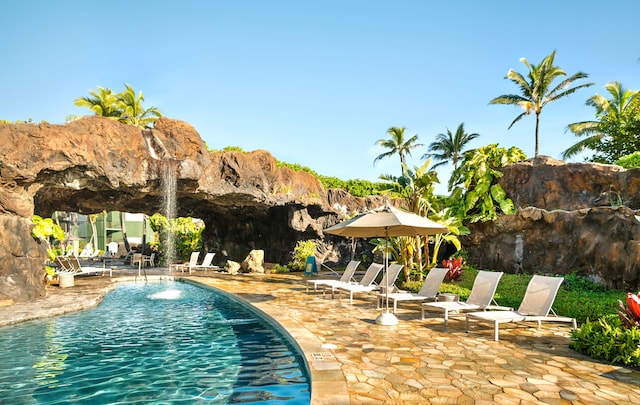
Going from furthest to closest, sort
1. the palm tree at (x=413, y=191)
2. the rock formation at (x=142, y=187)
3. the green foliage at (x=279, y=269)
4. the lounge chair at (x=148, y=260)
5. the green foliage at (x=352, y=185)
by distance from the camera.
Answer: the green foliage at (x=352, y=185), the lounge chair at (x=148, y=260), the green foliage at (x=279, y=269), the palm tree at (x=413, y=191), the rock formation at (x=142, y=187)

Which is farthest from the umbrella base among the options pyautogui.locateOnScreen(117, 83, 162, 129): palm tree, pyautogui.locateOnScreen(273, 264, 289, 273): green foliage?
pyautogui.locateOnScreen(117, 83, 162, 129): palm tree

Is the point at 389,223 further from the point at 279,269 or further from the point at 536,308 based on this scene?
the point at 279,269

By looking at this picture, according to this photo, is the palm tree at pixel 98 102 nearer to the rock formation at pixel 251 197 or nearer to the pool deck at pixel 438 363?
the rock formation at pixel 251 197

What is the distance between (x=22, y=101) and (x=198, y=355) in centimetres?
1437

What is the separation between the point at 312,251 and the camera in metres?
23.5

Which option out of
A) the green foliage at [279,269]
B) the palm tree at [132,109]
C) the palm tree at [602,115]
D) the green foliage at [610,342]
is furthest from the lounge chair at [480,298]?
the palm tree at [132,109]

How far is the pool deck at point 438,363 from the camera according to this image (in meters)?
4.81

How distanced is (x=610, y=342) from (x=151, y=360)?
23.8ft

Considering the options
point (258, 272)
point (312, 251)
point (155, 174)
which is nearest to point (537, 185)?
point (312, 251)

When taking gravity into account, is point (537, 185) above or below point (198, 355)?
above

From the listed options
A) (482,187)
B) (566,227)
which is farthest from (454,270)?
(482,187)

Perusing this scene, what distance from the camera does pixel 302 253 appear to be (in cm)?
2336

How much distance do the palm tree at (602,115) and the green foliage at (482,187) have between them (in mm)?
17719

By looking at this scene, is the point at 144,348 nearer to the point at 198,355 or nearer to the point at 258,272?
the point at 198,355
